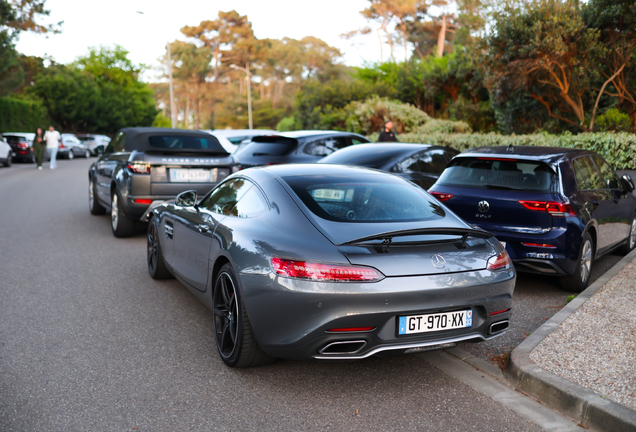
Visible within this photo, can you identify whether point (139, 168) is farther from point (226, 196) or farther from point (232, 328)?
point (232, 328)

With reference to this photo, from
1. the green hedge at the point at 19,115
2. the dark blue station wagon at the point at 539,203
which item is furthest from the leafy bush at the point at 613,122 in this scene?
the green hedge at the point at 19,115

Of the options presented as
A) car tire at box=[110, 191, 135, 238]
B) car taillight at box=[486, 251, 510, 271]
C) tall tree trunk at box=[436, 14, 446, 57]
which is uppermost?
tall tree trunk at box=[436, 14, 446, 57]

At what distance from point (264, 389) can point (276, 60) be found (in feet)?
239

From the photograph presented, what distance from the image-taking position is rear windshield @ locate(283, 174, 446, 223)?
160 inches

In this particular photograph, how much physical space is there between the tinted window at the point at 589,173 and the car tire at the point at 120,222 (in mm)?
6282

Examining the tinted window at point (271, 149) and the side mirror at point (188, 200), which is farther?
the tinted window at point (271, 149)

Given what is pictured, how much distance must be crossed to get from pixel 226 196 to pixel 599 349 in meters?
3.13

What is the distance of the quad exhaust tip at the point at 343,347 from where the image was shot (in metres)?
3.47

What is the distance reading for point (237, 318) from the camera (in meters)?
3.96

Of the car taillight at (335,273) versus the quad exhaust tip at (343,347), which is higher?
the car taillight at (335,273)

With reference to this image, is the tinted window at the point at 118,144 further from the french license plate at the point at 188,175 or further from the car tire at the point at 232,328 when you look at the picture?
the car tire at the point at 232,328

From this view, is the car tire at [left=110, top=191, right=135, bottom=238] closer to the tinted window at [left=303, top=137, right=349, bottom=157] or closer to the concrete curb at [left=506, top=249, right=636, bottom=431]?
the tinted window at [left=303, top=137, right=349, bottom=157]

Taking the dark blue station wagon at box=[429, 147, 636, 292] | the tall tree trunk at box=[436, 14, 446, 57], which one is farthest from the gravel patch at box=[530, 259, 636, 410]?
the tall tree trunk at box=[436, 14, 446, 57]

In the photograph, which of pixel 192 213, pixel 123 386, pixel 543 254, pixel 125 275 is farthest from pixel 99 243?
pixel 543 254
